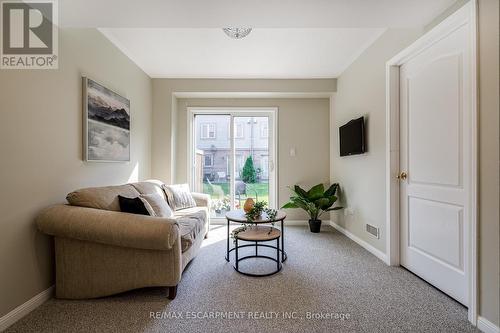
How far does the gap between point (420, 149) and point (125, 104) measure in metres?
3.32

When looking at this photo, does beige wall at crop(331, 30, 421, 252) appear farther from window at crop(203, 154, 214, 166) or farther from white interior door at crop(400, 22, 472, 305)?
window at crop(203, 154, 214, 166)

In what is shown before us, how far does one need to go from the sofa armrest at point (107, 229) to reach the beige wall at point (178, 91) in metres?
2.13

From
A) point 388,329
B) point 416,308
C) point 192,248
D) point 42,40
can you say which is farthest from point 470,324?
point 42,40

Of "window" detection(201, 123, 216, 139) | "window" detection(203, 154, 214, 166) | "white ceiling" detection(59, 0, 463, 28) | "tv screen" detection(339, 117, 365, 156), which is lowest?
"window" detection(203, 154, 214, 166)

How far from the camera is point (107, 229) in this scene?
5.64 ft

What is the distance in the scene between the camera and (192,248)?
2.31 metres

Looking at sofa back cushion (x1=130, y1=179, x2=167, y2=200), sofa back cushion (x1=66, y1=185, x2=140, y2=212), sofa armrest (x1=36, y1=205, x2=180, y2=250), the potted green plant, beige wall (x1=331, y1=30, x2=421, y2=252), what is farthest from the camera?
the potted green plant

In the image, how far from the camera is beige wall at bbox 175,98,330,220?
4.21m

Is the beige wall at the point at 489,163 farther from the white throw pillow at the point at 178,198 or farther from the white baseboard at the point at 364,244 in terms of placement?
the white throw pillow at the point at 178,198

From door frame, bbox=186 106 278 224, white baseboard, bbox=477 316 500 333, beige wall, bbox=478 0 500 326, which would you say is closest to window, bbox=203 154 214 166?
door frame, bbox=186 106 278 224

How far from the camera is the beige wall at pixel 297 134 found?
13.8 ft

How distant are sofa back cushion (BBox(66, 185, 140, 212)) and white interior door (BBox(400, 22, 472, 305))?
2.82 metres

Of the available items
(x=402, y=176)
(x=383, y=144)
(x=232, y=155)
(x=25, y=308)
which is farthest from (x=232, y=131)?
(x=25, y=308)

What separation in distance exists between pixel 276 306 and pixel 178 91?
345 cm
